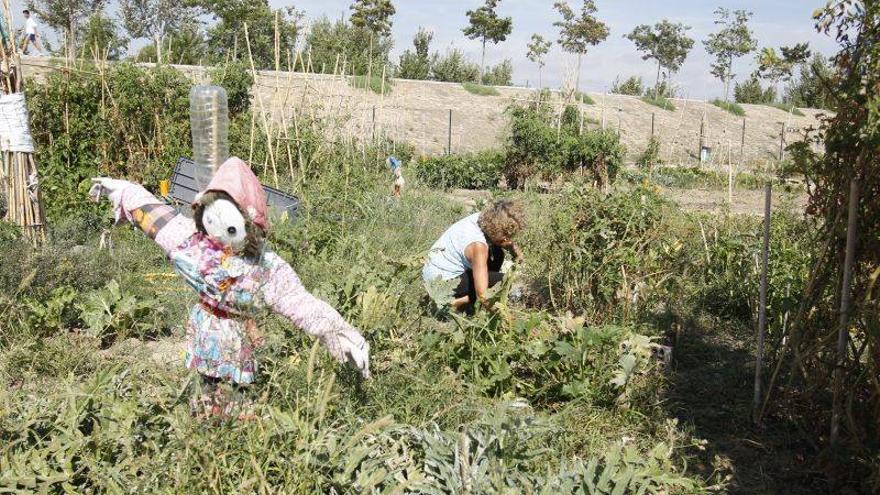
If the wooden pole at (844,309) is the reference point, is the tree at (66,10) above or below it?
above

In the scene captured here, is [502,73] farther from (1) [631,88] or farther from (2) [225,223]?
(2) [225,223]

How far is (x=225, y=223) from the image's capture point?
2781 mm

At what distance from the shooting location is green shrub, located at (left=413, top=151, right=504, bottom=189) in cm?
1490

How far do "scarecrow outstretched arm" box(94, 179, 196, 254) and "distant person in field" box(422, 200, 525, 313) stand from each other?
A: 86.9 inches

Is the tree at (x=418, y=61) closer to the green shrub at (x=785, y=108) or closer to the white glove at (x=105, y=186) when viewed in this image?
the green shrub at (x=785, y=108)

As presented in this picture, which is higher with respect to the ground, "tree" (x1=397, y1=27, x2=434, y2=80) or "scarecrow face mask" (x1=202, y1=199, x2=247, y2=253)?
"tree" (x1=397, y1=27, x2=434, y2=80)

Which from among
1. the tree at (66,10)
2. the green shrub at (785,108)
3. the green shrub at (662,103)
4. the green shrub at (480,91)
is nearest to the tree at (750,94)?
the green shrub at (785,108)

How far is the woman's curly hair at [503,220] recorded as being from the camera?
5125 mm

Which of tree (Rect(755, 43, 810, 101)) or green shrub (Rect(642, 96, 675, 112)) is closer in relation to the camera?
tree (Rect(755, 43, 810, 101))

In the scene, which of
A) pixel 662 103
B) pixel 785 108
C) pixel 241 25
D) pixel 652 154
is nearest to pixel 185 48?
pixel 241 25

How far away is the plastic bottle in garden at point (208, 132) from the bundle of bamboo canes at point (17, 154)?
3.71 feet

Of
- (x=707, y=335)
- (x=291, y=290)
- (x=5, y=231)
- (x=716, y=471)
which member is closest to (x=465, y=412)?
(x=291, y=290)

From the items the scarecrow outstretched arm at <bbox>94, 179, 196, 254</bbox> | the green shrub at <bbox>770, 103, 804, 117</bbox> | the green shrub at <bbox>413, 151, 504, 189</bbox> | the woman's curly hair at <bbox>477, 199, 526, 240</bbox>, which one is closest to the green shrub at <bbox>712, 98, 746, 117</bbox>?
the green shrub at <bbox>770, 103, 804, 117</bbox>

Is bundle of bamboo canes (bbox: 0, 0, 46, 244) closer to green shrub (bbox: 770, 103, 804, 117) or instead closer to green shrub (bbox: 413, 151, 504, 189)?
green shrub (bbox: 413, 151, 504, 189)
